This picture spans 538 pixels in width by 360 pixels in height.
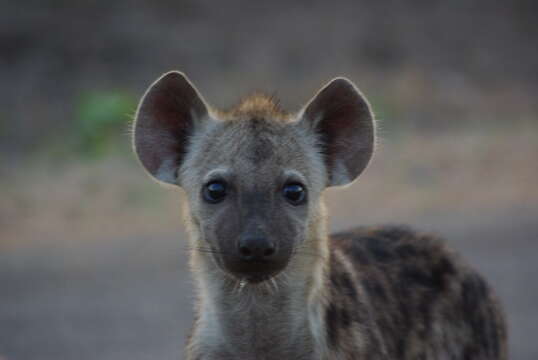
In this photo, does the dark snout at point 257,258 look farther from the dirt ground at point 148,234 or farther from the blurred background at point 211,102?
the dirt ground at point 148,234

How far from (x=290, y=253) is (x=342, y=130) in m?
0.70

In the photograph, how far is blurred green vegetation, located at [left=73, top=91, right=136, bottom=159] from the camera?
10164mm

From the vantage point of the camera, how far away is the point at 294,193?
3391 millimetres

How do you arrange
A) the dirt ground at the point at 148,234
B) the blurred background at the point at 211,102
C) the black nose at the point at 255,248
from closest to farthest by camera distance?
the black nose at the point at 255,248, the dirt ground at the point at 148,234, the blurred background at the point at 211,102

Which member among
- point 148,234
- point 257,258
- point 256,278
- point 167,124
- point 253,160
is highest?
point 167,124

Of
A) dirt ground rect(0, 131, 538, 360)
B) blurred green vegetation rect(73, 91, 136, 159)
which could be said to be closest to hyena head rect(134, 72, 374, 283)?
dirt ground rect(0, 131, 538, 360)

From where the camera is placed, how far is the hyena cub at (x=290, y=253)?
331 cm

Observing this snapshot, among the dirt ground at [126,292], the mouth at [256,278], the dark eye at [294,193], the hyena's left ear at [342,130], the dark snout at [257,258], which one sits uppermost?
the hyena's left ear at [342,130]

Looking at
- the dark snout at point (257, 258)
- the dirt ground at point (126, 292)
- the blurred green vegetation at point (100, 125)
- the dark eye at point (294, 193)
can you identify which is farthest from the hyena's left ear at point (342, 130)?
the blurred green vegetation at point (100, 125)

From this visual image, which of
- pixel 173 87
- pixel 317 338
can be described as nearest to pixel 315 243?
pixel 317 338

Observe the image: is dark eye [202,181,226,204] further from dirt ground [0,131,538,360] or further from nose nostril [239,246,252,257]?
dirt ground [0,131,538,360]

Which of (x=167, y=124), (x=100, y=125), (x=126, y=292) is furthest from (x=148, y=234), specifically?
(x=167, y=124)

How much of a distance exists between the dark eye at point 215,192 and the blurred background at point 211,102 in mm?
1763

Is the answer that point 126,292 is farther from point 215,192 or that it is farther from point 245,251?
point 245,251
